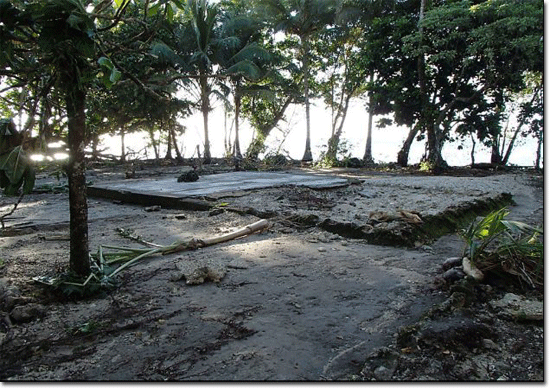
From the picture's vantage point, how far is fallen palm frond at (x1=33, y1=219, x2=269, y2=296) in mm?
2264

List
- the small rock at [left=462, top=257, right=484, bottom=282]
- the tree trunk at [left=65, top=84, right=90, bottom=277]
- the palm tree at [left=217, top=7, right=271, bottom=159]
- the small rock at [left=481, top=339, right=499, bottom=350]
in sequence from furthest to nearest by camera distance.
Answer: the palm tree at [left=217, top=7, right=271, bottom=159] < the small rock at [left=462, top=257, right=484, bottom=282] < the tree trunk at [left=65, top=84, right=90, bottom=277] < the small rock at [left=481, top=339, right=499, bottom=350]

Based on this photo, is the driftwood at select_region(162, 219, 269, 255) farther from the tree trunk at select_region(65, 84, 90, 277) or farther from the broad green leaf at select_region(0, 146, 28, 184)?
the broad green leaf at select_region(0, 146, 28, 184)

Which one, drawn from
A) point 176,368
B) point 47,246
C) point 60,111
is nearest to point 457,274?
point 176,368

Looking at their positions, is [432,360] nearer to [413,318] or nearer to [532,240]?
[413,318]

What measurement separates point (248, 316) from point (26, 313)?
1105 millimetres

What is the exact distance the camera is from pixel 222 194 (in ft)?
18.4

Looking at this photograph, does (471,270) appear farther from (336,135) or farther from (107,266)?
(336,135)

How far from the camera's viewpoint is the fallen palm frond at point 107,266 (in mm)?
2264

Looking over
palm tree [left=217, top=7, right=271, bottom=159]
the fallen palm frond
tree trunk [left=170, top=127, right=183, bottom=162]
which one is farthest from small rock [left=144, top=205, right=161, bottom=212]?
tree trunk [left=170, top=127, right=183, bottom=162]

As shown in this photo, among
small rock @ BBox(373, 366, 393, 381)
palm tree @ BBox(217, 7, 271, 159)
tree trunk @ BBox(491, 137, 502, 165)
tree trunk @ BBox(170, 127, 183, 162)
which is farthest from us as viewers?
tree trunk @ BBox(170, 127, 183, 162)

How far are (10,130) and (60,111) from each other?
0.36 meters

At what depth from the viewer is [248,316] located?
2.01 meters

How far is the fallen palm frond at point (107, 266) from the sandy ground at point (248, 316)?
0.08 metres

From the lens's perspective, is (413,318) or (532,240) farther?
(532,240)
